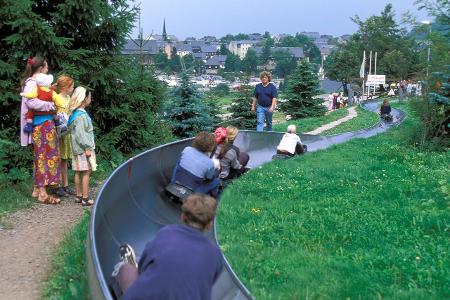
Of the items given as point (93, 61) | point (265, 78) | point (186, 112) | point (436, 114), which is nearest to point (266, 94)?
point (265, 78)

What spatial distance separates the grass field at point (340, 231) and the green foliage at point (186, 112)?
8003 mm

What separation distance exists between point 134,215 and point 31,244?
4.10 ft

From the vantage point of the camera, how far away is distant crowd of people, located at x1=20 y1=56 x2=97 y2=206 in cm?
789

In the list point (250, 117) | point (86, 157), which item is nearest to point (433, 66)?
point (86, 157)

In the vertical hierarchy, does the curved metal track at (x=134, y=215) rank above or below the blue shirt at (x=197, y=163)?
below

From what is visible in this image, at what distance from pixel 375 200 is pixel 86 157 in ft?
13.7

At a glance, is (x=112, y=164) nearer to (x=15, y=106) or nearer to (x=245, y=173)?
(x=15, y=106)

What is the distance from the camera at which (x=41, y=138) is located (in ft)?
26.5

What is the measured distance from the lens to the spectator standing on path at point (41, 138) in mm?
7875

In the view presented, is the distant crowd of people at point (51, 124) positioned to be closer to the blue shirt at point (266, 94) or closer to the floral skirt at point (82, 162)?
the floral skirt at point (82, 162)

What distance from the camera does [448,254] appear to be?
6.02 metres

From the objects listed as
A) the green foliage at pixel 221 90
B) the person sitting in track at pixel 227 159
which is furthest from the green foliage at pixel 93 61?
the green foliage at pixel 221 90

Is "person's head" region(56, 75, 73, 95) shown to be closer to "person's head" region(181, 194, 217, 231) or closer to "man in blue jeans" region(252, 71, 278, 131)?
"person's head" region(181, 194, 217, 231)

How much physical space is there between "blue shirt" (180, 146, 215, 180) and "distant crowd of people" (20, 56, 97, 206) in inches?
52.9
